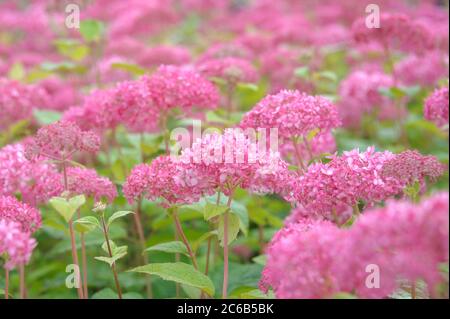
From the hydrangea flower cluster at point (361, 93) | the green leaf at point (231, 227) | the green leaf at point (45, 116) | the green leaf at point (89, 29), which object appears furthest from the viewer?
the green leaf at point (89, 29)

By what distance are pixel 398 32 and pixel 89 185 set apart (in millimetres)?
2145

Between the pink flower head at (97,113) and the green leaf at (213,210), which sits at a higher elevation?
the pink flower head at (97,113)

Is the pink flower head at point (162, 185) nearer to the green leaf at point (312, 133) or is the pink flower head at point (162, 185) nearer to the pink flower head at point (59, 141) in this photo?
the pink flower head at point (59, 141)

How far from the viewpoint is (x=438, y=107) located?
294 cm

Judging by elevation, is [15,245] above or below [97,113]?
below

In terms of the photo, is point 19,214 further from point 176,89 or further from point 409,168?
point 409,168

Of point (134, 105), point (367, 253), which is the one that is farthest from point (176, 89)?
point (367, 253)

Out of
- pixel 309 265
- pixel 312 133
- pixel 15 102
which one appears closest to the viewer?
pixel 309 265

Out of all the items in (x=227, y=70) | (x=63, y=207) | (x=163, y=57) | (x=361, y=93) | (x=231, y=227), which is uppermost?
(x=163, y=57)

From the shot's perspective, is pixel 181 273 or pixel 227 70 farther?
pixel 227 70

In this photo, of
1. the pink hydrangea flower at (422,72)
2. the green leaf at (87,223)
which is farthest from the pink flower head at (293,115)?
the pink hydrangea flower at (422,72)

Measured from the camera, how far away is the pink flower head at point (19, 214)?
2240mm

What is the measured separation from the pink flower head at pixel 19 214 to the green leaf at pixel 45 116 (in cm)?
157
